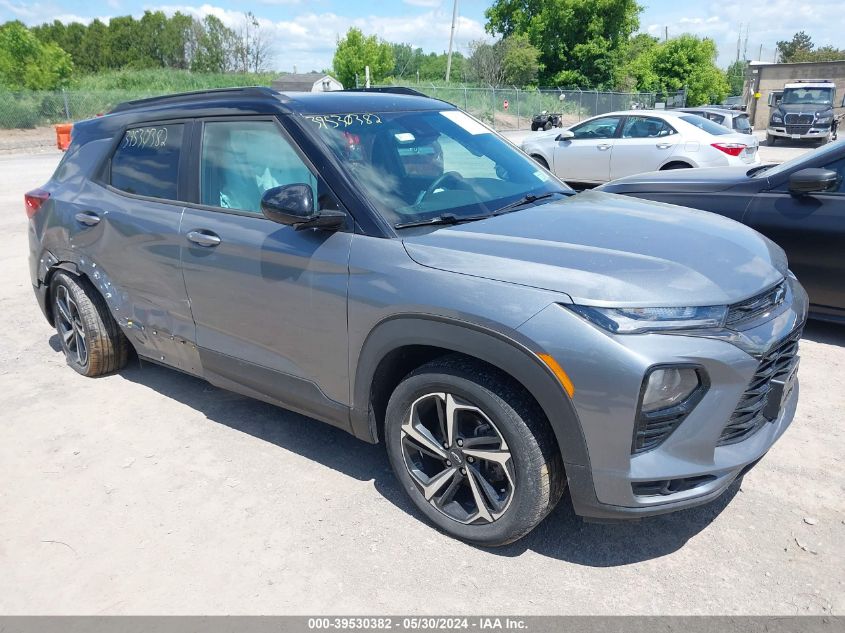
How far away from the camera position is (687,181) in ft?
19.7

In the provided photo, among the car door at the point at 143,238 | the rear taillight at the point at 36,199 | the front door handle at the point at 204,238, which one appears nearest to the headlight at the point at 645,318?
the front door handle at the point at 204,238

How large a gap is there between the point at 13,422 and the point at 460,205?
3.09m

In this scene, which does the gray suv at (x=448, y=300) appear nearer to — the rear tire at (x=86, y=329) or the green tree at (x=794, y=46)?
the rear tire at (x=86, y=329)

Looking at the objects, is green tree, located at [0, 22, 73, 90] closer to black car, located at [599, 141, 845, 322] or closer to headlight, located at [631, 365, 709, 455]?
black car, located at [599, 141, 845, 322]

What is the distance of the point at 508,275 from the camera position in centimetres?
261

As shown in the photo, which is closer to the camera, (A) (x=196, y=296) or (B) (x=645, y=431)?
(B) (x=645, y=431)

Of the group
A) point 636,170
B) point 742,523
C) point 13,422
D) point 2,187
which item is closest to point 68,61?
point 2,187

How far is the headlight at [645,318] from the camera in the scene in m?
2.39

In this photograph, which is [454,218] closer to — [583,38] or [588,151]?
[588,151]

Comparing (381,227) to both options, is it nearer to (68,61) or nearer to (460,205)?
(460,205)

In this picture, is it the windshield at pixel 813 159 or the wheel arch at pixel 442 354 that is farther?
the windshield at pixel 813 159

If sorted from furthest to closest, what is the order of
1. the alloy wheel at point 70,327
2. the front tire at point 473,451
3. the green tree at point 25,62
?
the green tree at point 25,62, the alloy wheel at point 70,327, the front tire at point 473,451

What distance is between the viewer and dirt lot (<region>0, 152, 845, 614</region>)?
2.68m

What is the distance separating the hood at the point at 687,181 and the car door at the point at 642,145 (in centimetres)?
589
